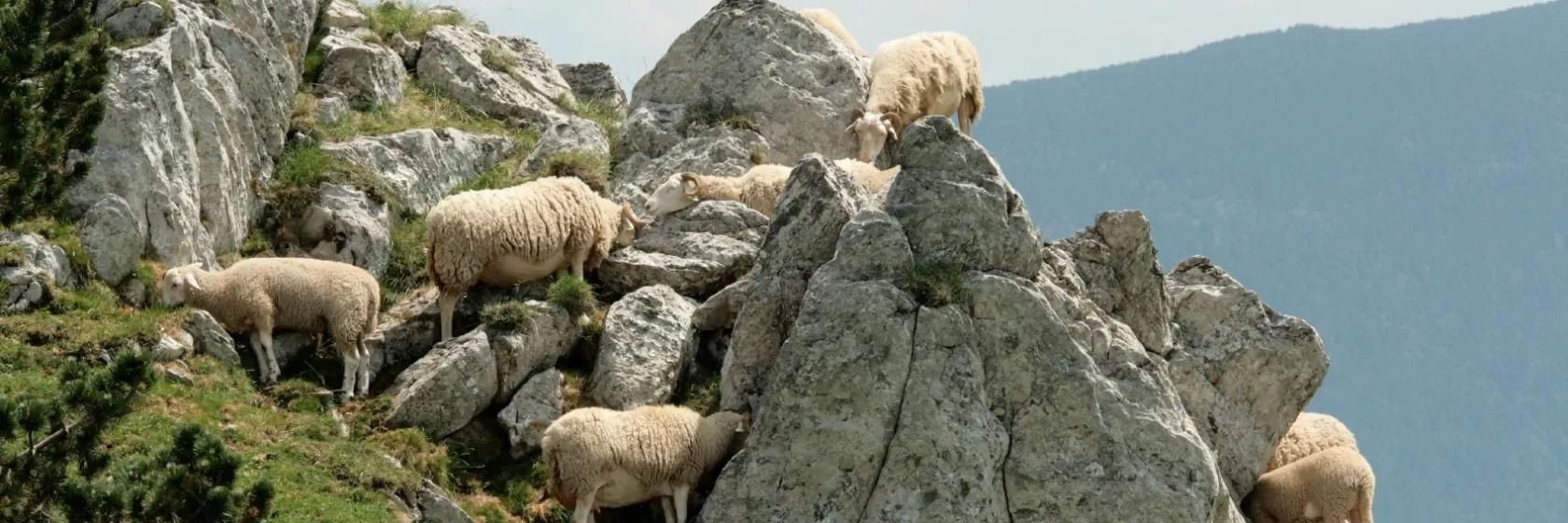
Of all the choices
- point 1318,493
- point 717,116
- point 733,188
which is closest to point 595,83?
point 717,116

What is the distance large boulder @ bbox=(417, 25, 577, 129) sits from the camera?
92.4ft

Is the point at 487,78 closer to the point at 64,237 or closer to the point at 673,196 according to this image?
the point at 673,196

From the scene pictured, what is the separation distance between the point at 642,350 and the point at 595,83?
12997 millimetres

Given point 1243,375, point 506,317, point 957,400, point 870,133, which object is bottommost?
point 506,317

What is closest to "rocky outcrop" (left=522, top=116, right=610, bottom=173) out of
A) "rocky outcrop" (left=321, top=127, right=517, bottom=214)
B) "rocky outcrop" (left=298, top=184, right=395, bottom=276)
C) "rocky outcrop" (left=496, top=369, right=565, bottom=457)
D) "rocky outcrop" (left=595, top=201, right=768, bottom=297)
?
"rocky outcrop" (left=321, top=127, right=517, bottom=214)

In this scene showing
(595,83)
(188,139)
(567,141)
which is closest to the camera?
(188,139)

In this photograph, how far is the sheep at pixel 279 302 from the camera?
19625 millimetres

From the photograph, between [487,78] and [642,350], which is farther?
[487,78]

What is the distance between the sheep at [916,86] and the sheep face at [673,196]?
11.8 ft

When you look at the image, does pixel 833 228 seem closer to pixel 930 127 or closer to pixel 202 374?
pixel 930 127

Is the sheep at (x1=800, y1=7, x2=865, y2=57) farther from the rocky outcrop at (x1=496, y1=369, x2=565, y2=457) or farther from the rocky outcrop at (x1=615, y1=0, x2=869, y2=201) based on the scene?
the rocky outcrop at (x1=496, y1=369, x2=565, y2=457)

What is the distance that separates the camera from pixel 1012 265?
18250mm

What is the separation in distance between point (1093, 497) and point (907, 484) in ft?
5.69

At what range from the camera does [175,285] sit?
64.0 feet
